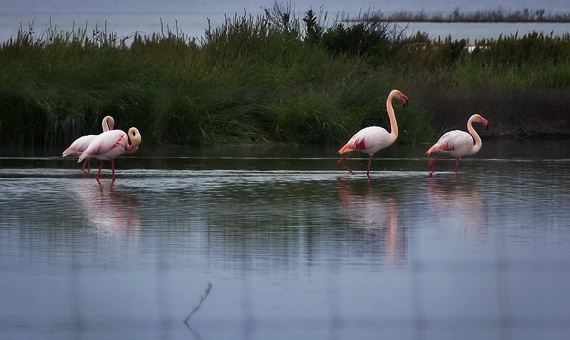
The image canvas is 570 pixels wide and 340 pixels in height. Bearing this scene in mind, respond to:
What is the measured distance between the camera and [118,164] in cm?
1825

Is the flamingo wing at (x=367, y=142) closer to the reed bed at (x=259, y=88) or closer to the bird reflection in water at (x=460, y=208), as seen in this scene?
the bird reflection in water at (x=460, y=208)

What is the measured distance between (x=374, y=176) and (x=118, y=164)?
4071 mm

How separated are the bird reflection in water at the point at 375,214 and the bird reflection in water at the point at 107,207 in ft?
6.91

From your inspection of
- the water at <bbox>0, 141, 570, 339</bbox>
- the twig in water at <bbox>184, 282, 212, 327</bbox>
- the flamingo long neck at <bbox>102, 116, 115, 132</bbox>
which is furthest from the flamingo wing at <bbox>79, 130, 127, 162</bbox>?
the twig in water at <bbox>184, 282, 212, 327</bbox>

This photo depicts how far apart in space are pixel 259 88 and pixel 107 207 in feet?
35.0

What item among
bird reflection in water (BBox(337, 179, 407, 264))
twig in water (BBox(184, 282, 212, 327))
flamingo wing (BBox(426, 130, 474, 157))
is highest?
flamingo wing (BBox(426, 130, 474, 157))

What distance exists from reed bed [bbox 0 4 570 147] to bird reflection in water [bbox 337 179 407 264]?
6.55 m

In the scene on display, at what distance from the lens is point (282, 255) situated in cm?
974

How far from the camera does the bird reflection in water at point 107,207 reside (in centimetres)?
1134

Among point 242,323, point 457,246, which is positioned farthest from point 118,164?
point 242,323

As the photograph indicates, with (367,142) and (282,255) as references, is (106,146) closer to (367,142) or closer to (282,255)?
(367,142)

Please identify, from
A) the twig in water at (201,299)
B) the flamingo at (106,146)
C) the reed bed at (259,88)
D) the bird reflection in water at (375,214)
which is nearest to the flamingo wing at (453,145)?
the bird reflection in water at (375,214)

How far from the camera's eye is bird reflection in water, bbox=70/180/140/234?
446 inches

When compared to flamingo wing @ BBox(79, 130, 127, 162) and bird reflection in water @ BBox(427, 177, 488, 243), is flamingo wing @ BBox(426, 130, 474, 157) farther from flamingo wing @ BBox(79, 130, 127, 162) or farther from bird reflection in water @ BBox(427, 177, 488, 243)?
flamingo wing @ BBox(79, 130, 127, 162)
